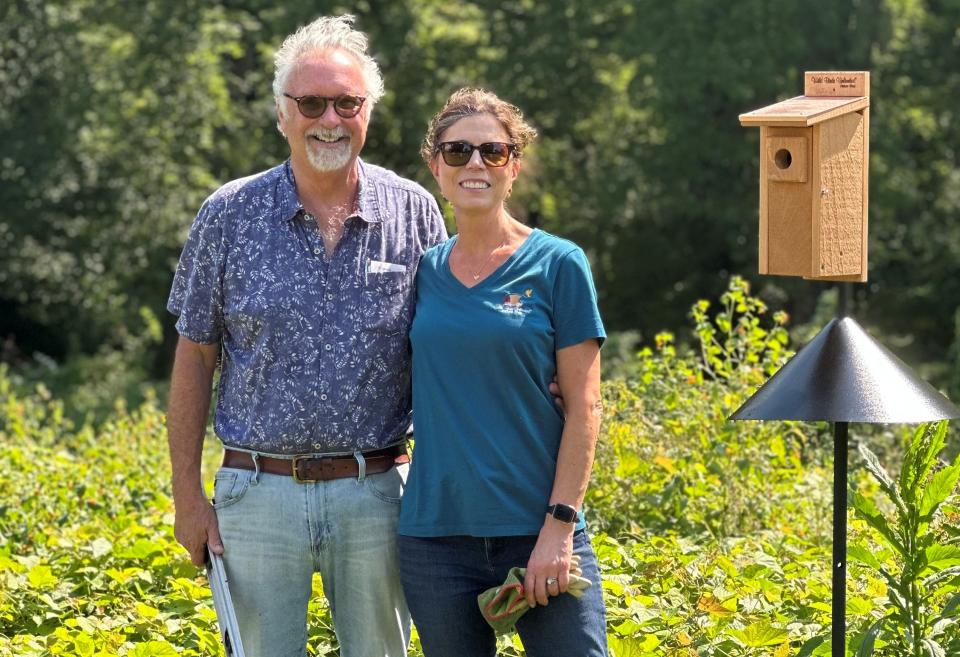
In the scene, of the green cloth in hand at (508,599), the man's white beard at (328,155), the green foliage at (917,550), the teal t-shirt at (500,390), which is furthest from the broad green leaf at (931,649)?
the man's white beard at (328,155)

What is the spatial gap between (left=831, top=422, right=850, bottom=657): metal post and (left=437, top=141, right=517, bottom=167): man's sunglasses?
1032mm

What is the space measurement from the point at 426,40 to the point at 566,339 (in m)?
19.0

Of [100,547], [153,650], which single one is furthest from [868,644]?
[100,547]


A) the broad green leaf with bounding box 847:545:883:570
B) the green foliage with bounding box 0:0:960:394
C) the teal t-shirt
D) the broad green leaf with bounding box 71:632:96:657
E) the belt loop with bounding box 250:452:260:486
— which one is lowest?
the broad green leaf with bounding box 71:632:96:657

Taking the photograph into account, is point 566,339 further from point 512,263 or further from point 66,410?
point 66,410

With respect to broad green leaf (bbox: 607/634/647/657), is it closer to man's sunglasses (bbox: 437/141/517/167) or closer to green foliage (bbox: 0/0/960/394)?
man's sunglasses (bbox: 437/141/517/167)

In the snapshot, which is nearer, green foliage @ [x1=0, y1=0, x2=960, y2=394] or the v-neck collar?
the v-neck collar

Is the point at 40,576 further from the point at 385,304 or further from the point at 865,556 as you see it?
the point at 865,556

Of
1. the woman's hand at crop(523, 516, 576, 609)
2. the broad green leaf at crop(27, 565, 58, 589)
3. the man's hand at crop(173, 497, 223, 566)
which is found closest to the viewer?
the woman's hand at crop(523, 516, 576, 609)

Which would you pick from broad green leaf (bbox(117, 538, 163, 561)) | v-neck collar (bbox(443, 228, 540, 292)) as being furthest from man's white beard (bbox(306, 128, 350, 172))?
broad green leaf (bbox(117, 538, 163, 561))

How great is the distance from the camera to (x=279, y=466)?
340 centimetres

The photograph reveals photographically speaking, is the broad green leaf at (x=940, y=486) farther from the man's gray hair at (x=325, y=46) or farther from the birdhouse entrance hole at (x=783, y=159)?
the man's gray hair at (x=325, y=46)

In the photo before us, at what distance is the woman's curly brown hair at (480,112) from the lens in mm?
3238

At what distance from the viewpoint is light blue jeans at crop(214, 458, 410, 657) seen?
11.1 ft
